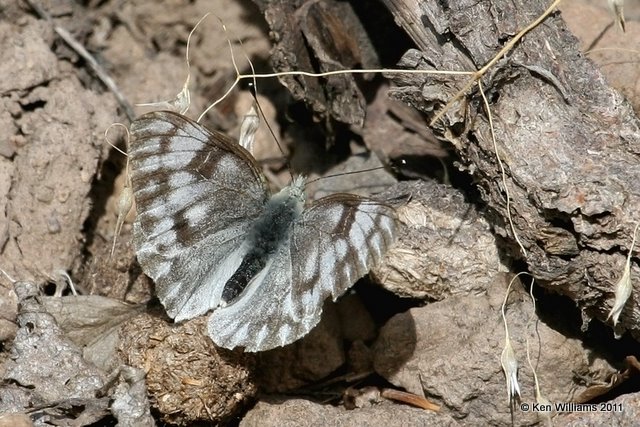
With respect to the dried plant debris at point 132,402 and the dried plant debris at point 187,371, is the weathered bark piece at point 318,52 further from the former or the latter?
the dried plant debris at point 132,402

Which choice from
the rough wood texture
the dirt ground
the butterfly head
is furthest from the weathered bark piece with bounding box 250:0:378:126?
the rough wood texture

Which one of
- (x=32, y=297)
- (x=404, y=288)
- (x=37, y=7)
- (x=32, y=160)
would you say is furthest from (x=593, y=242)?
(x=37, y=7)

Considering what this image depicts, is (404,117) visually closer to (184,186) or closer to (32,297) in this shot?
(184,186)

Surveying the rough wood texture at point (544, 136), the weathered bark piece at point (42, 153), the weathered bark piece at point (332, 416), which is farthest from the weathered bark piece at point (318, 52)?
the weathered bark piece at point (332, 416)

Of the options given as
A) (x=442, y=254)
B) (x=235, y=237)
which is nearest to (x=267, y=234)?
(x=235, y=237)

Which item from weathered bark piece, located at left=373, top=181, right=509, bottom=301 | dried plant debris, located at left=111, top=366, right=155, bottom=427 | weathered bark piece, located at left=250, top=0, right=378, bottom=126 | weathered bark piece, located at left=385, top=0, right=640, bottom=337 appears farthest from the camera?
weathered bark piece, located at left=250, top=0, right=378, bottom=126

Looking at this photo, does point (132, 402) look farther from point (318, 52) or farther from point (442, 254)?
point (318, 52)

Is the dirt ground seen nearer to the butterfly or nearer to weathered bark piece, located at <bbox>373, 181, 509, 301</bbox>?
Answer: weathered bark piece, located at <bbox>373, 181, 509, 301</bbox>
